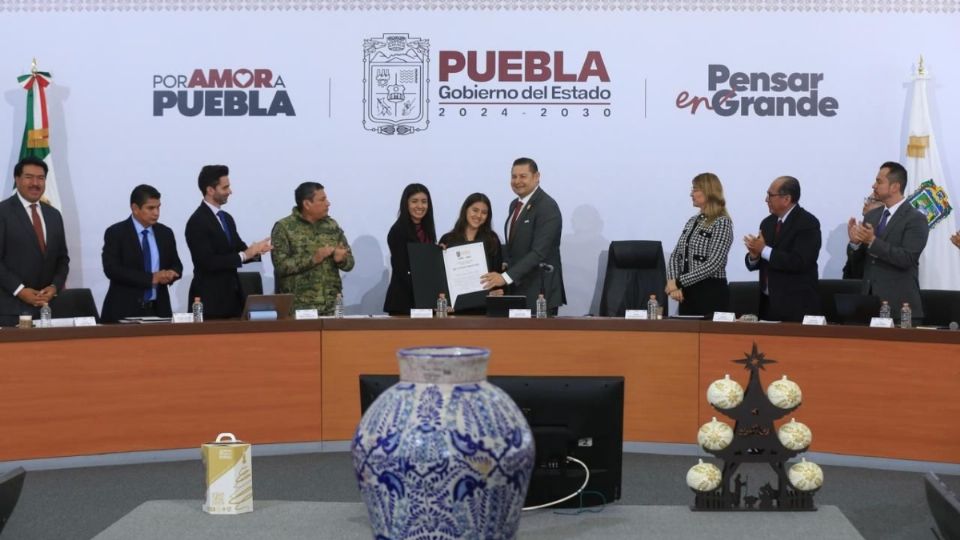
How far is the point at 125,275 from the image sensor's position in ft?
19.6

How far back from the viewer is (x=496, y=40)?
776 centimetres

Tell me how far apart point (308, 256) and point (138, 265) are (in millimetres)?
897

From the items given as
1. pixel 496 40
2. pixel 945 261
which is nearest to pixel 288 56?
pixel 496 40

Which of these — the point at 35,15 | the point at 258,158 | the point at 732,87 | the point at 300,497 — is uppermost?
the point at 35,15

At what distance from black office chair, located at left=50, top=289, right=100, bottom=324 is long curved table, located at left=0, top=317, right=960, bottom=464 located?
0.85 m

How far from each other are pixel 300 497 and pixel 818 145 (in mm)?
4590

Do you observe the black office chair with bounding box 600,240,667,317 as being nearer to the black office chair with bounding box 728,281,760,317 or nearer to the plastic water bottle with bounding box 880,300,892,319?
the black office chair with bounding box 728,281,760,317

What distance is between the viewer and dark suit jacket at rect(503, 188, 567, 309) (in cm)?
625

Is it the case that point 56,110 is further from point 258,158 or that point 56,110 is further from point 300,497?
point 300,497

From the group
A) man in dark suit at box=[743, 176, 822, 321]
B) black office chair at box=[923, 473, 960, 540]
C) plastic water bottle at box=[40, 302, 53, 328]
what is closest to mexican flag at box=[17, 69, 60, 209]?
plastic water bottle at box=[40, 302, 53, 328]

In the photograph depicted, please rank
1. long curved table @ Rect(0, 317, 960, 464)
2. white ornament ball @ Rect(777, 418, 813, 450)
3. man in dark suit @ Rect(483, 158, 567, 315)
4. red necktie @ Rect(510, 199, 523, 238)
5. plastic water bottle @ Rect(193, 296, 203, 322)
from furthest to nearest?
red necktie @ Rect(510, 199, 523, 238) → man in dark suit @ Rect(483, 158, 567, 315) → plastic water bottle @ Rect(193, 296, 203, 322) → long curved table @ Rect(0, 317, 960, 464) → white ornament ball @ Rect(777, 418, 813, 450)

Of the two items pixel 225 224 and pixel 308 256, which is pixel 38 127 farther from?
pixel 308 256

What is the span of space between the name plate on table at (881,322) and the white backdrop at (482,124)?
7.47 ft

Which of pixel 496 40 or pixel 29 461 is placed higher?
pixel 496 40
